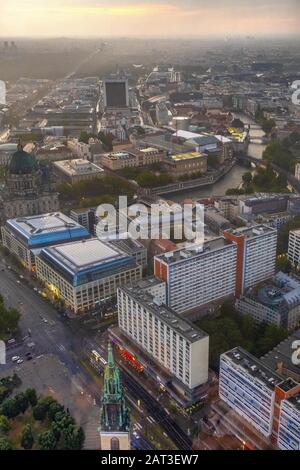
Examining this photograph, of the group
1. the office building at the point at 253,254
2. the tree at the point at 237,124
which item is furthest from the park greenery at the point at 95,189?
the tree at the point at 237,124

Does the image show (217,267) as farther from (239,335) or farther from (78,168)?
(78,168)

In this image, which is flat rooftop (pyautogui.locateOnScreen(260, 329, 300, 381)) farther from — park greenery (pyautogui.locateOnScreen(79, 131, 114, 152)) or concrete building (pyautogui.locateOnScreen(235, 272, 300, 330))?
park greenery (pyautogui.locateOnScreen(79, 131, 114, 152))

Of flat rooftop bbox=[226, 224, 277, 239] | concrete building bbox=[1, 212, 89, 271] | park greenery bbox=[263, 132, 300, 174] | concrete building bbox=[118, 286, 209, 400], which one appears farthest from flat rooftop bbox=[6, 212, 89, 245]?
park greenery bbox=[263, 132, 300, 174]

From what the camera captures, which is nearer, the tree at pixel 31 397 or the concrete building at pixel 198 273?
the tree at pixel 31 397

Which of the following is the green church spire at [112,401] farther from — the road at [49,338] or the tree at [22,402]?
the tree at [22,402]

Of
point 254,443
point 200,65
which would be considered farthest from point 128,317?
point 200,65

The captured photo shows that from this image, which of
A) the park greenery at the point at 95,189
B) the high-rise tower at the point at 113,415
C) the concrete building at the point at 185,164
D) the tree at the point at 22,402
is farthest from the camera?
the concrete building at the point at 185,164

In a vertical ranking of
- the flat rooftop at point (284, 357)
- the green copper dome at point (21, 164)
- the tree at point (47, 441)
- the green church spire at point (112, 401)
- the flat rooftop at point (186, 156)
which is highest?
the green church spire at point (112, 401)
